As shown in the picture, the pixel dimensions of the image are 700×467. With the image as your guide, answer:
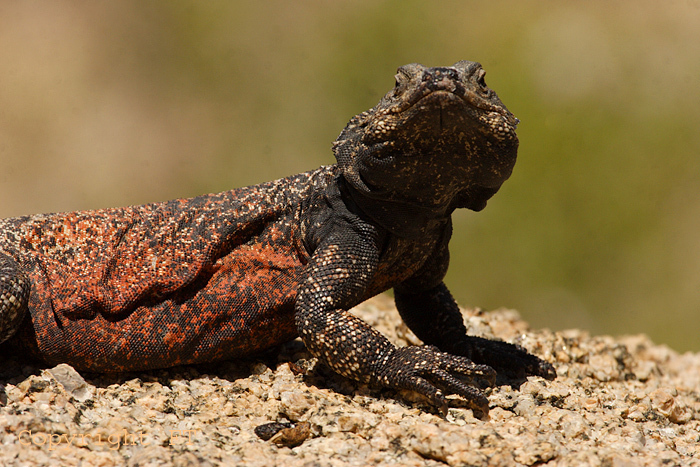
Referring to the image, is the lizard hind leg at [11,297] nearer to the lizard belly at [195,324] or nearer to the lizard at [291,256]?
the lizard at [291,256]

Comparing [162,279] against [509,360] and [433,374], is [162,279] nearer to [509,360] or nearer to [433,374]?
[433,374]

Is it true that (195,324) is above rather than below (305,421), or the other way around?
above

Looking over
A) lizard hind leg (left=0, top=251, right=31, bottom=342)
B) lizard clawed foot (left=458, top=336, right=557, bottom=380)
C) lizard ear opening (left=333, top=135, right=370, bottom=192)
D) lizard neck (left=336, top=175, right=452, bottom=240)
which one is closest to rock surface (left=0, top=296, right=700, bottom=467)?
lizard clawed foot (left=458, top=336, right=557, bottom=380)

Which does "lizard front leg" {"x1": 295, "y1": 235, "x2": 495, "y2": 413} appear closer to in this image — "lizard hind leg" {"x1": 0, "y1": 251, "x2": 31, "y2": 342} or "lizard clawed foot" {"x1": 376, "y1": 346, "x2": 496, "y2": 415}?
"lizard clawed foot" {"x1": 376, "y1": 346, "x2": 496, "y2": 415}

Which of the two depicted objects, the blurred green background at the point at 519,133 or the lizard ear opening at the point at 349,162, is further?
the blurred green background at the point at 519,133

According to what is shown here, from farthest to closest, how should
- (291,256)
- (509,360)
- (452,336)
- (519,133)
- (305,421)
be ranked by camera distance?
(519,133) → (452,336) → (509,360) → (291,256) → (305,421)

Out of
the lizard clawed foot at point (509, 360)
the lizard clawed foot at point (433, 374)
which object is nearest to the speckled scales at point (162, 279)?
the lizard clawed foot at point (433, 374)

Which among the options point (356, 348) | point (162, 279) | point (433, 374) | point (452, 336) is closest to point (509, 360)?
point (452, 336)
